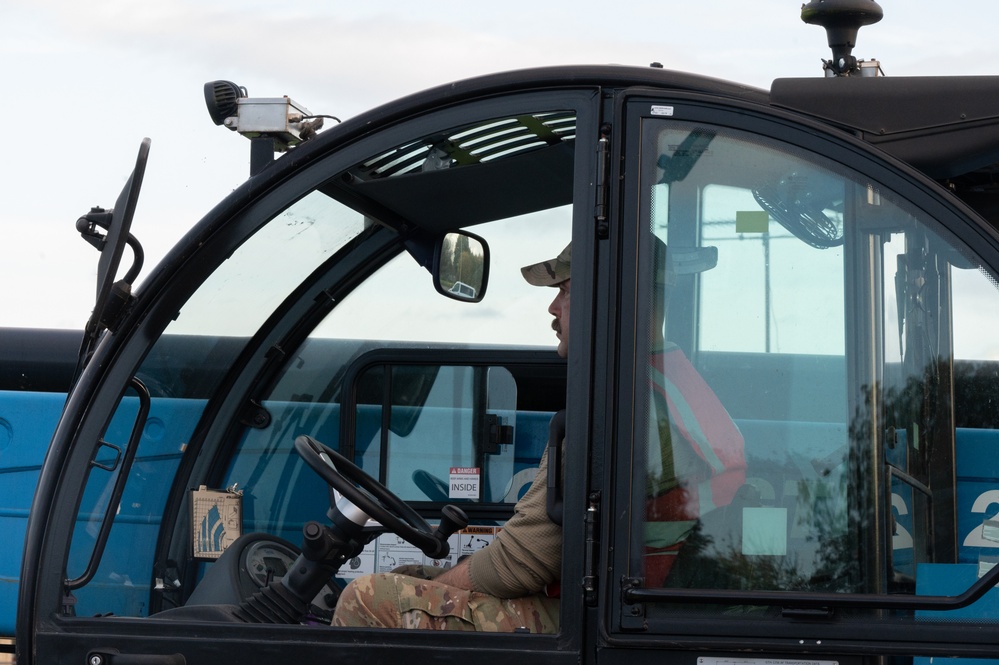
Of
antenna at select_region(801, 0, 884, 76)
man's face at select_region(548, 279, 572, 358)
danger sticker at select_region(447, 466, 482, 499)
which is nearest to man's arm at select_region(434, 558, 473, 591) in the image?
man's face at select_region(548, 279, 572, 358)

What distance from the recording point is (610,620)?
2156 mm

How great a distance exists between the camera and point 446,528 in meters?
2.76

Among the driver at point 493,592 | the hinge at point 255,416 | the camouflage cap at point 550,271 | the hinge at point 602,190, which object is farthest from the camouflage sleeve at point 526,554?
the hinge at point 255,416

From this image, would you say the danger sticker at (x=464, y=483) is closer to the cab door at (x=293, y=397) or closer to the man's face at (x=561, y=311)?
the cab door at (x=293, y=397)

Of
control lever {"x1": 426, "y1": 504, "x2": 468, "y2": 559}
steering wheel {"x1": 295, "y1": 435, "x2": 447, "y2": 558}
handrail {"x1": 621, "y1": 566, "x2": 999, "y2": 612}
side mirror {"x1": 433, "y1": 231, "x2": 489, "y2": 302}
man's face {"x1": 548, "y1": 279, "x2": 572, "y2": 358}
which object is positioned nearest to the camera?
handrail {"x1": 621, "y1": 566, "x2": 999, "y2": 612}

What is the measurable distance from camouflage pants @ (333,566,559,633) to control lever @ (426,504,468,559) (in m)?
0.08

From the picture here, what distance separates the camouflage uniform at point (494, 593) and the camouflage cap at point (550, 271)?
473mm

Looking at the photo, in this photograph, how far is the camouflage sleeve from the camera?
2.56 m

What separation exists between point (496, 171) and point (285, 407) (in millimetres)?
1075

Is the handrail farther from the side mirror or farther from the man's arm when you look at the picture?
the side mirror

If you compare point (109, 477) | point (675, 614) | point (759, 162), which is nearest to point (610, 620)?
point (675, 614)

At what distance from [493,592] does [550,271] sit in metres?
0.80

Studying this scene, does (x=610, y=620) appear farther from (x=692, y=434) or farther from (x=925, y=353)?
(x=925, y=353)

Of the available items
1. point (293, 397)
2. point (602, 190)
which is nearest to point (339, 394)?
point (293, 397)
